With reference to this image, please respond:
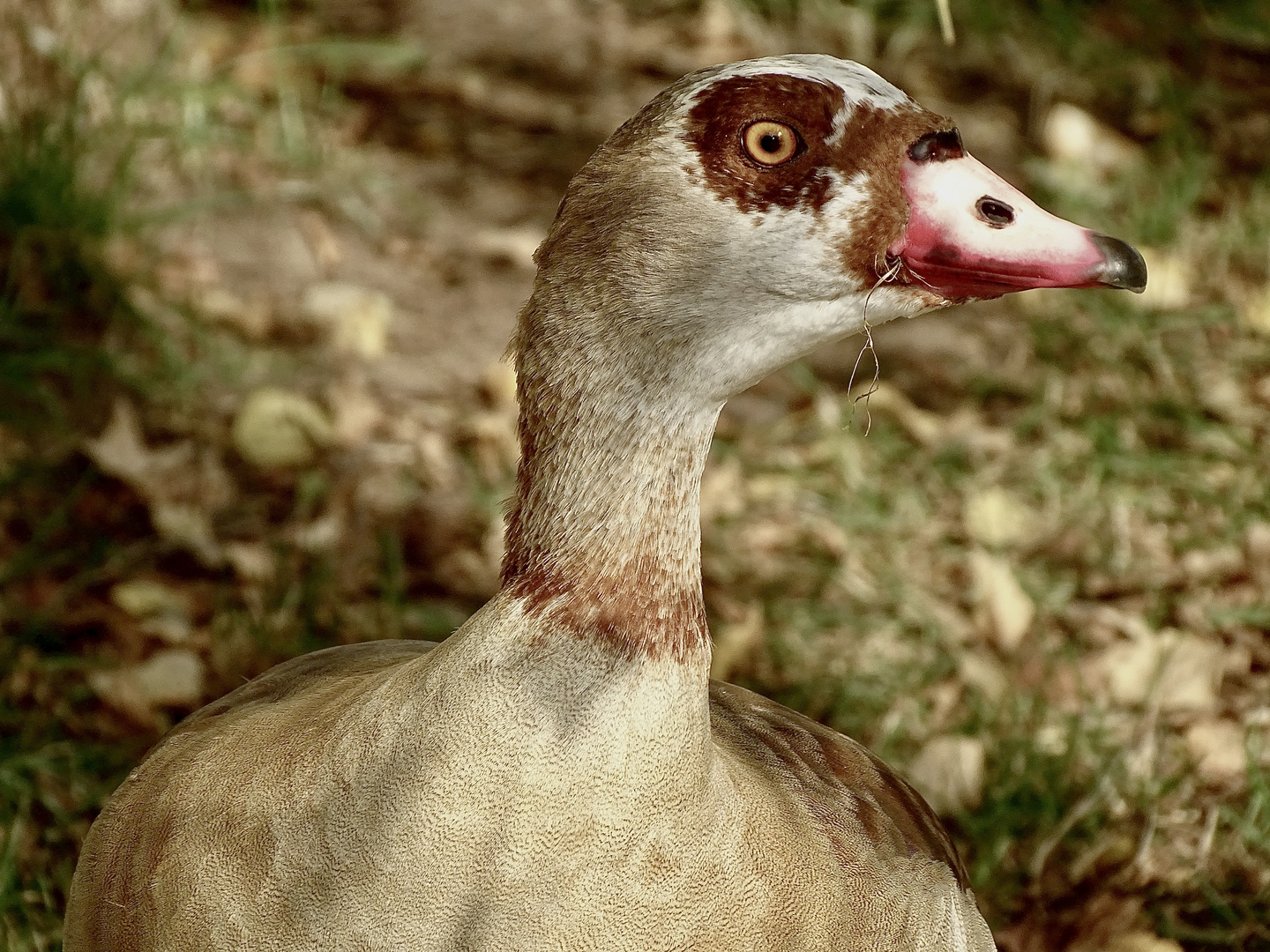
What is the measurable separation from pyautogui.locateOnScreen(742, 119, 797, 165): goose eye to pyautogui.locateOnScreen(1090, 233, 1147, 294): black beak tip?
0.34 meters

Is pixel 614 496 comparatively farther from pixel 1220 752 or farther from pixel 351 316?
pixel 351 316

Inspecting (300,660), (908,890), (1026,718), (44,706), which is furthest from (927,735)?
(44,706)

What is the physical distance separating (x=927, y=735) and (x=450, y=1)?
3.00 meters

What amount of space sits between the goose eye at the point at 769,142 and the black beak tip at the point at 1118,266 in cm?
34

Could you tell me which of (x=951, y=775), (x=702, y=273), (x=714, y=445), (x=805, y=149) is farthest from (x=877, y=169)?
(x=714, y=445)

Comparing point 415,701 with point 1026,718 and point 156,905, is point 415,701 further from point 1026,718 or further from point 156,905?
point 1026,718

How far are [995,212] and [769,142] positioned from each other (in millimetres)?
256

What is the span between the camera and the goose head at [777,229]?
1.50 meters

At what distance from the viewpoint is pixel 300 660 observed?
2189mm

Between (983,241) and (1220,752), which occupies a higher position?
(983,241)

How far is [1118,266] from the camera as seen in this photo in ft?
4.91

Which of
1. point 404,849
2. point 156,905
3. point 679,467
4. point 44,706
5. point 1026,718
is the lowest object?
point 44,706

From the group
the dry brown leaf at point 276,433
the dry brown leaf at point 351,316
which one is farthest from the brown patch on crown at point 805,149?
the dry brown leaf at point 351,316

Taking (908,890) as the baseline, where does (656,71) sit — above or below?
above
